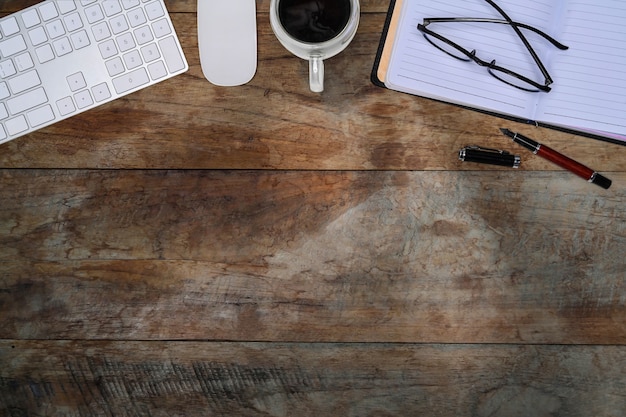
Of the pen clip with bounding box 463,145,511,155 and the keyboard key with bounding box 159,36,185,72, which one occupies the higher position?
the keyboard key with bounding box 159,36,185,72

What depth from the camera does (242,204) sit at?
2.70 feet

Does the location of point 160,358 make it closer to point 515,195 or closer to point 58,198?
point 58,198

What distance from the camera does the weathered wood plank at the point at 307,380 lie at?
0.80m

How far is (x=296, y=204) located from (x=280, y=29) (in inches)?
9.9

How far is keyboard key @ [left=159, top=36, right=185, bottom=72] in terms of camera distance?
2.65 ft

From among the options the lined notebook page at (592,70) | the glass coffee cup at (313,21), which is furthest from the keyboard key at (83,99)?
the lined notebook page at (592,70)

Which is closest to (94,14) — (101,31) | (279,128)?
(101,31)

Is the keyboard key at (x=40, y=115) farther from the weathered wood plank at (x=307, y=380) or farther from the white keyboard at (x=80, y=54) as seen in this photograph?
the weathered wood plank at (x=307, y=380)

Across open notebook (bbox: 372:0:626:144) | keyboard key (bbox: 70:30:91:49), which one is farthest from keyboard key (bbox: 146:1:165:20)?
open notebook (bbox: 372:0:626:144)

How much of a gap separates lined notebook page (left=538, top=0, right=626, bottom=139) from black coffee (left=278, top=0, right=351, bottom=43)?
32 centimetres

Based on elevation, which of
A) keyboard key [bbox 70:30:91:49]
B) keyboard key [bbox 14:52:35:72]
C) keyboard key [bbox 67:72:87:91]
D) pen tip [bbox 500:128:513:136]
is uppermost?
keyboard key [bbox 70:30:91:49]

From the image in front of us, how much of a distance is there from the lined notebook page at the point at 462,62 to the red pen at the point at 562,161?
4cm

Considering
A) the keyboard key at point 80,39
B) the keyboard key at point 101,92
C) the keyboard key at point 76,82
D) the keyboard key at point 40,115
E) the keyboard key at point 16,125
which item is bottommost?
the keyboard key at point 16,125

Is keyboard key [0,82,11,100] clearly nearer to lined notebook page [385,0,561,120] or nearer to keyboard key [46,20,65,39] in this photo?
keyboard key [46,20,65,39]
